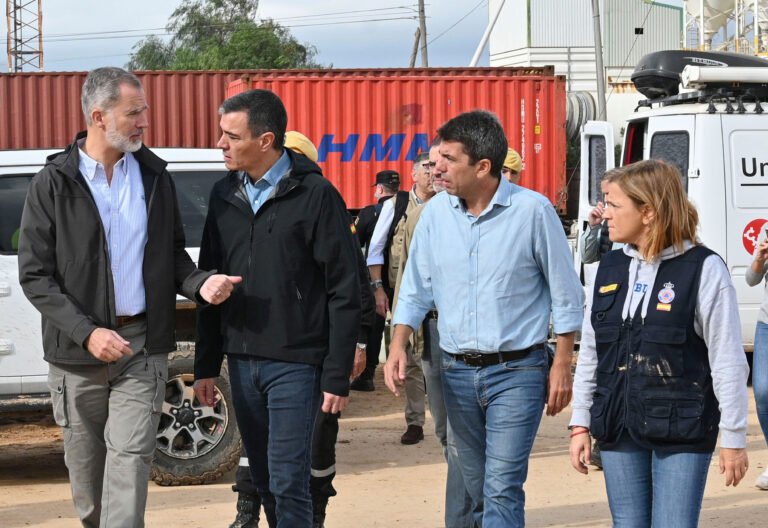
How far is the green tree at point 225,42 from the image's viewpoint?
184 ft

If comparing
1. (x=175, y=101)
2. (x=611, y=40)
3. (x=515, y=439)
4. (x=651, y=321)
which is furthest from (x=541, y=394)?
(x=611, y=40)

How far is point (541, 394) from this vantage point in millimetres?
4398

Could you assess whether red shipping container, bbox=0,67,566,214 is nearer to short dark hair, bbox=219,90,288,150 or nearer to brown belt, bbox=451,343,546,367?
short dark hair, bbox=219,90,288,150

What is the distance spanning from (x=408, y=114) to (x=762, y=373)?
36.9 feet

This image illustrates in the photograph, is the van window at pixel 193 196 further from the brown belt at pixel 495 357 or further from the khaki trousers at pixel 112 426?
the brown belt at pixel 495 357

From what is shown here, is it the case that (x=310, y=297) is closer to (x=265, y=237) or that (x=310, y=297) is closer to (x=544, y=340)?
(x=265, y=237)

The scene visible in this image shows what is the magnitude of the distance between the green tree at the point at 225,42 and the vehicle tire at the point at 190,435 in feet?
162

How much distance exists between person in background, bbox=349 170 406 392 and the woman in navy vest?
5.83m

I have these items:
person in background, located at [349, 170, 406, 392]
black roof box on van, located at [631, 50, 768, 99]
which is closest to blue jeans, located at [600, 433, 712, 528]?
person in background, located at [349, 170, 406, 392]

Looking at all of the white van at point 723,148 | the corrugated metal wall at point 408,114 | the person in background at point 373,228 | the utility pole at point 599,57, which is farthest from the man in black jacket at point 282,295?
the utility pole at point 599,57

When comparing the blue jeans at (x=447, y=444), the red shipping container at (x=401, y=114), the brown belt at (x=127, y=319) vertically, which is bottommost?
the blue jeans at (x=447, y=444)

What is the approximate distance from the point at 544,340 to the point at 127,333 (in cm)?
157

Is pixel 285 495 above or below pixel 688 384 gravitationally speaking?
below

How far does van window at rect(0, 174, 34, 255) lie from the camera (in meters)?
6.98
